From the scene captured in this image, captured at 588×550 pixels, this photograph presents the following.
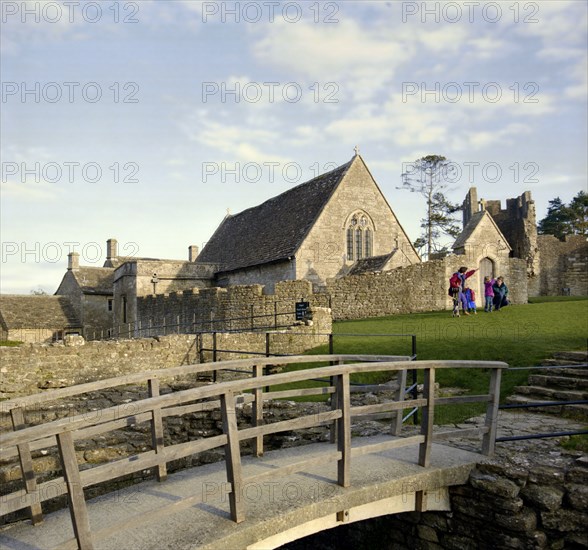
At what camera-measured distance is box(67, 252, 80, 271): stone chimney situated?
146 feet

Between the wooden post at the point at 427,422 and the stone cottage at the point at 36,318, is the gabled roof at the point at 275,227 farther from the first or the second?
the wooden post at the point at 427,422

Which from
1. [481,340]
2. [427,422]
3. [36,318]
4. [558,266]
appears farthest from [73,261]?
[427,422]

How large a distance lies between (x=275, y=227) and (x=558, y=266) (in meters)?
24.1

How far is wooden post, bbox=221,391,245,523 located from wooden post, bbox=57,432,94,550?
116cm

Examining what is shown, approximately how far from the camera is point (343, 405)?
17.5ft

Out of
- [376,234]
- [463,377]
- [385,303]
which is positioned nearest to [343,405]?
[463,377]

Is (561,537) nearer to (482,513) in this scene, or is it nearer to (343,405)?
(482,513)

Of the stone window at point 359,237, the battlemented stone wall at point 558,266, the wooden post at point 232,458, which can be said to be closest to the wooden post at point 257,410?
the wooden post at point 232,458

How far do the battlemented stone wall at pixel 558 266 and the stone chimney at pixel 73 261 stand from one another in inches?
1447

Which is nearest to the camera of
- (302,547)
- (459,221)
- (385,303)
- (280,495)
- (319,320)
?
(280,495)

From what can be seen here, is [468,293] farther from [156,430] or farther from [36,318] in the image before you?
[36,318]

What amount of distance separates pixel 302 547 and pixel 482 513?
3363mm

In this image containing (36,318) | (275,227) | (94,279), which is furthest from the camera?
(94,279)

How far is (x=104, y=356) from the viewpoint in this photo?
47.9 ft
